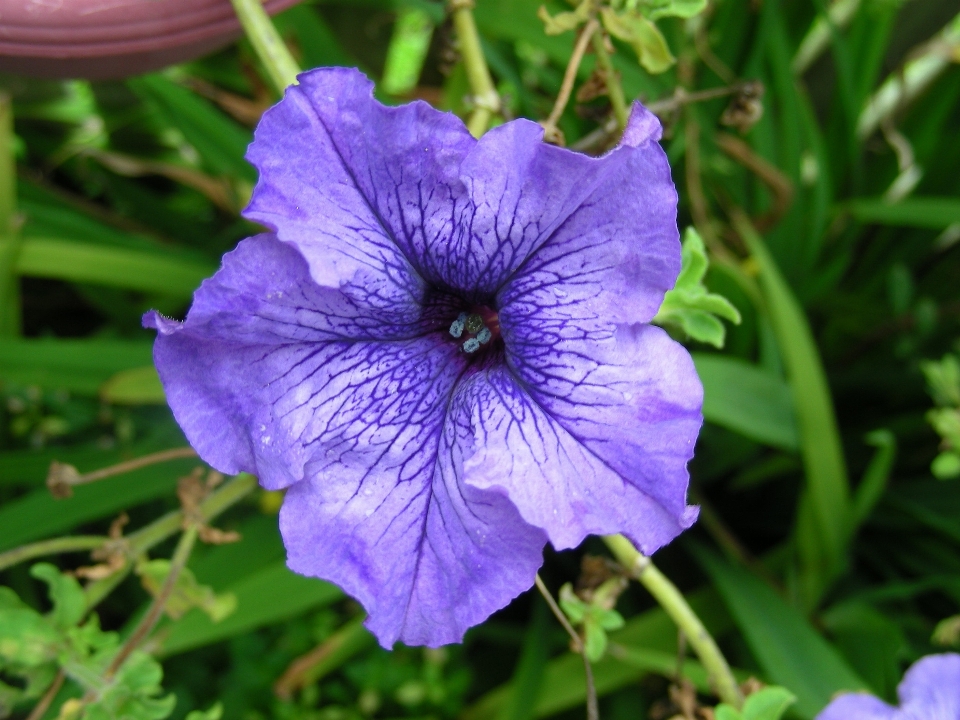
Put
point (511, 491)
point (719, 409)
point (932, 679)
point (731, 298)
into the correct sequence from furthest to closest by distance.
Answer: point (731, 298)
point (719, 409)
point (932, 679)
point (511, 491)

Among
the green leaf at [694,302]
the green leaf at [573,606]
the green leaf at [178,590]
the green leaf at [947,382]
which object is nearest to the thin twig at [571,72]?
the green leaf at [694,302]

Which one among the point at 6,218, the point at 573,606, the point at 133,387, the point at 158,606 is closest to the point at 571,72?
the point at 573,606

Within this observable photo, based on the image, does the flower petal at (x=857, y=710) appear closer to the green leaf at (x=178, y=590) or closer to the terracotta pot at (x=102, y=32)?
the green leaf at (x=178, y=590)

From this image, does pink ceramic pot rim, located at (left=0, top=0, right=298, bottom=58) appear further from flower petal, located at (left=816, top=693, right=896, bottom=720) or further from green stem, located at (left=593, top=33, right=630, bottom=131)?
flower petal, located at (left=816, top=693, right=896, bottom=720)

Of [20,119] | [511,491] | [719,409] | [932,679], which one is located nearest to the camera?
[511,491]

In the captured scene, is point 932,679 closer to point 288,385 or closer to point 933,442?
point 288,385

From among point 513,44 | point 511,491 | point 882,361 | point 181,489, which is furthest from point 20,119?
point 882,361
